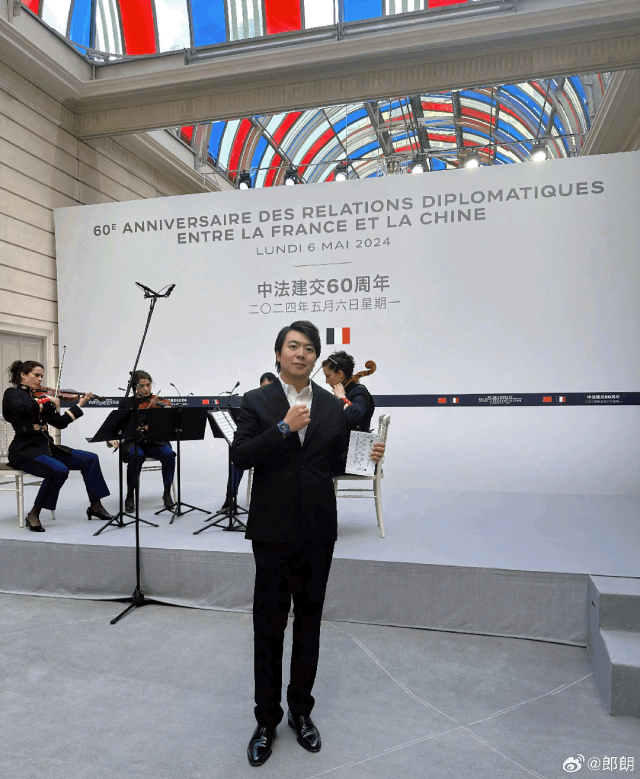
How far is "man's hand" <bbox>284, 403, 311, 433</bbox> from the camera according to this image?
174 centimetres

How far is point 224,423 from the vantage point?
13.0 ft

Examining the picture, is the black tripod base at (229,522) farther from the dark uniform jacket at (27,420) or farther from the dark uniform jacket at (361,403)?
the dark uniform jacket at (27,420)

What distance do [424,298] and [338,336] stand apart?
0.97 meters

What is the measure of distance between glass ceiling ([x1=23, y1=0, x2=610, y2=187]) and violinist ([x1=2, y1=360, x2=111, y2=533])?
15.1ft

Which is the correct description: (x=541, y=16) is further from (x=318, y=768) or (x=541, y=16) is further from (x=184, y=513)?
(x=318, y=768)

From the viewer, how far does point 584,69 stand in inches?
231

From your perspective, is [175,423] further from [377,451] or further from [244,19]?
[244,19]

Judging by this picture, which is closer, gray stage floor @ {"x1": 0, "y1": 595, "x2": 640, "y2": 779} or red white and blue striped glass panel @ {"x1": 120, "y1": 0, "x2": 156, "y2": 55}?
gray stage floor @ {"x1": 0, "y1": 595, "x2": 640, "y2": 779}

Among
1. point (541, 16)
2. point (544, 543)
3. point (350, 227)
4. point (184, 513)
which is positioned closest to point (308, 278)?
point (350, 227)

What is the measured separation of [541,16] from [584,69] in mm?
659

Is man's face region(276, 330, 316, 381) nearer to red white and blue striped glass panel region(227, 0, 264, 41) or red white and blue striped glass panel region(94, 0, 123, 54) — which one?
red white and blue striped glass panel region(227, 0, 264, 41)

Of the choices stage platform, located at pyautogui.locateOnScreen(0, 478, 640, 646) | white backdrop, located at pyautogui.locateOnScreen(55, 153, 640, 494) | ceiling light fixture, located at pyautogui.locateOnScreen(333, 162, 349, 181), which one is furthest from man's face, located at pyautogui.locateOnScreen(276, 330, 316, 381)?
ceiling light fixture, located at pyautogui.locateOnScreen(333, 162, 349, 181)

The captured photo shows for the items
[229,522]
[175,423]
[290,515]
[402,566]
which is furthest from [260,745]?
[175,423]

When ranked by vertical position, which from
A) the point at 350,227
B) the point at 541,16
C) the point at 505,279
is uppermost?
the point at 541,16
